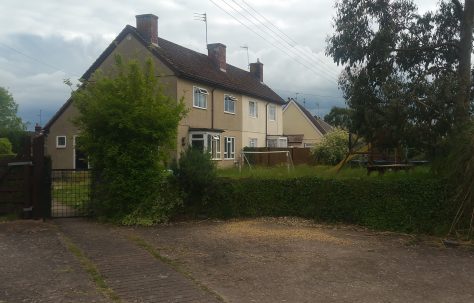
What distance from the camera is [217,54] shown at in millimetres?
35750

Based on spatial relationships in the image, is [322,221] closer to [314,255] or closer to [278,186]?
[278,186]

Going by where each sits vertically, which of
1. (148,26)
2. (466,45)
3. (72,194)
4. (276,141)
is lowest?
(72,194)

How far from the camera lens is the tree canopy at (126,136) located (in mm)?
12578

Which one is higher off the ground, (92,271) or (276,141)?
(276,141)

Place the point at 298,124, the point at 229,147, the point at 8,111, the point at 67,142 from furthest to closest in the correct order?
the point at 8,111 → the point at 298,124 → the point at 229,147 → the point at 67,142

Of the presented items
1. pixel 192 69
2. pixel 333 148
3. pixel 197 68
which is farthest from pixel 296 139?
pixel 192 69

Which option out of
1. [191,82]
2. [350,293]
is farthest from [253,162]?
[350,293]

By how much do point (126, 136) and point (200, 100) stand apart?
57.5ft

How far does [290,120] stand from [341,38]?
4111 cm

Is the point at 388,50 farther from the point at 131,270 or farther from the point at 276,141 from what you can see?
the point at 276,141

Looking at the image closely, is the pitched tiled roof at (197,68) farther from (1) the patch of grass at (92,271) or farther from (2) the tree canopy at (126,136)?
(1) the patch of grass at (92,271)

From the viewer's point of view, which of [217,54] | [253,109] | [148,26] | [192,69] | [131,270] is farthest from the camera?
[253,109]

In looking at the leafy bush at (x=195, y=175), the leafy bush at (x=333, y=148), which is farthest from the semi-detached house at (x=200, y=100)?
the leafy bush at (x=195, y=175)

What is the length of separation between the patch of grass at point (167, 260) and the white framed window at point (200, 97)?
19.3 meters
